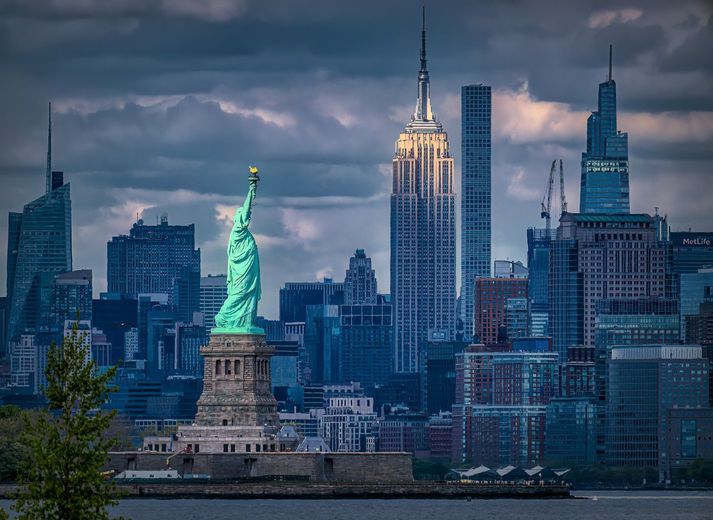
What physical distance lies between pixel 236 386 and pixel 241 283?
18.4 ft

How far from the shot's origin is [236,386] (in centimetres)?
13788

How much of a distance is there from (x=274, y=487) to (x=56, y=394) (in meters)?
73.6

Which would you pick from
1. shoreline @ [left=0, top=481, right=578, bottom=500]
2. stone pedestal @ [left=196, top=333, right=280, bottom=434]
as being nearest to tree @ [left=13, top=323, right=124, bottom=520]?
shoreline @ [left=0, top=481, right=578, bottom=500]

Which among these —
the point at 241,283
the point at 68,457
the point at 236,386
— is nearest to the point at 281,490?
the point at 236,386

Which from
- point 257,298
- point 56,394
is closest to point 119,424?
point 257,298

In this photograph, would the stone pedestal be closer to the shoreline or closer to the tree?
the shoreline

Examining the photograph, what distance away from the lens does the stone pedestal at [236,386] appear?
450 feet

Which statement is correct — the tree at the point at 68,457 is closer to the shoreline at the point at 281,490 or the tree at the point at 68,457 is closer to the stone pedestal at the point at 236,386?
the shoreline at the point at 281,490

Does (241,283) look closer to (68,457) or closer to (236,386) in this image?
(236,386)

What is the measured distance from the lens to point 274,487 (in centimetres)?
13175

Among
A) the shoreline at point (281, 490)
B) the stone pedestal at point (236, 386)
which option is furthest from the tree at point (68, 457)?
the stone pedestal at point (236, 386)

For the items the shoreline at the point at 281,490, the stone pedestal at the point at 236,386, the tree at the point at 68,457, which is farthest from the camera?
the stone pedestal at the point at 236,386

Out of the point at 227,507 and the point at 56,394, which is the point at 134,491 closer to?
the point at 227,507

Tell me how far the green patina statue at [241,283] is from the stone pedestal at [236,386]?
0.92 metres
